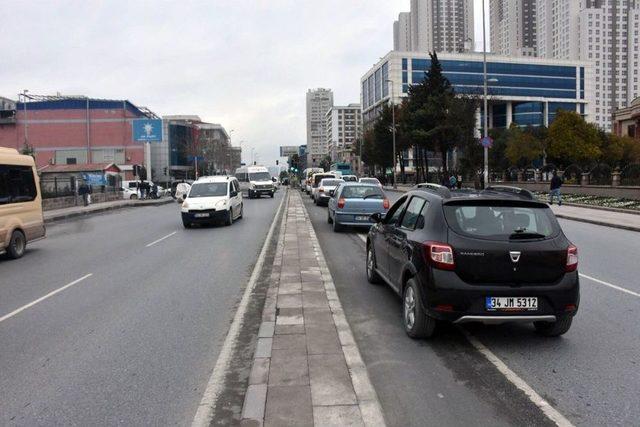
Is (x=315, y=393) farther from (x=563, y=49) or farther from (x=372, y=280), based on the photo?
(x=563, y=49)

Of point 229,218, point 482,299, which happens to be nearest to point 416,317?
point 482,299

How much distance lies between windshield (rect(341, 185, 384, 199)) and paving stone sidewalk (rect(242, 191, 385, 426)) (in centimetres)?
923

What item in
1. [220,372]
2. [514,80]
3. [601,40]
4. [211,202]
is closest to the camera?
[220,372]

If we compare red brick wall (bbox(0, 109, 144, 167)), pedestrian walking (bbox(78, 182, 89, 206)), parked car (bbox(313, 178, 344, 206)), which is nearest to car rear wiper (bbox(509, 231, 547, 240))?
parked car (bbox(313, 178, 344, 206))

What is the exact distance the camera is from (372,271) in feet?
29.2

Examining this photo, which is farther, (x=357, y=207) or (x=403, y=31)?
(x=403, y=31)

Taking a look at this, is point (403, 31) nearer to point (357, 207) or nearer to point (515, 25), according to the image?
point (515, 25)

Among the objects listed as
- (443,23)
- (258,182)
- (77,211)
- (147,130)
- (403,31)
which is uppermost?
(403,31)

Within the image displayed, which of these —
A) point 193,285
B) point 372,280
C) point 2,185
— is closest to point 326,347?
point 372,280

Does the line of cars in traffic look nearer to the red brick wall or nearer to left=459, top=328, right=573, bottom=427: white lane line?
left=459, top=328, right=573, bottom=427: white lane line

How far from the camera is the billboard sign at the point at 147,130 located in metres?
51.0

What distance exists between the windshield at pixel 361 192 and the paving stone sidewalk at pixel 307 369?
30.3 feet

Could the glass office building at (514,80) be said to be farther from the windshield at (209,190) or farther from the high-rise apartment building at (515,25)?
the windshield at (209,190)

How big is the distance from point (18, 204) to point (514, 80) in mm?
116459
